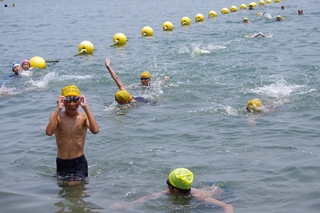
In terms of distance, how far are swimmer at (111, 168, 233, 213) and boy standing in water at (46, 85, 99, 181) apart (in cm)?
96

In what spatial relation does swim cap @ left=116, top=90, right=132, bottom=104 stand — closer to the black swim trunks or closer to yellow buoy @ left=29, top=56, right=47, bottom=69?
the black swim trunks

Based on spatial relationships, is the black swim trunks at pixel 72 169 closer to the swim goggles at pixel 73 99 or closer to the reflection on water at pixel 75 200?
the reflection on water at pixel 75 200

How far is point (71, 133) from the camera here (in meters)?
6.95

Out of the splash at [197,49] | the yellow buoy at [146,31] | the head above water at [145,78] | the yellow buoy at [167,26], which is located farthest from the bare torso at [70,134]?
the yellow buoy at [167,26]

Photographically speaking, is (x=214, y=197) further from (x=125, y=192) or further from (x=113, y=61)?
(x=113, y=61)

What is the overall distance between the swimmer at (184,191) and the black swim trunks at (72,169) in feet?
2.99

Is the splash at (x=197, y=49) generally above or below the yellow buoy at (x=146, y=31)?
below

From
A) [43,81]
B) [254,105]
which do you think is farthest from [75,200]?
[43,81]

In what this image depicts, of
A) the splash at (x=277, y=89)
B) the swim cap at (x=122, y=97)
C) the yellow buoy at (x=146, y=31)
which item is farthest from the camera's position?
the yellow buoy at (x=146, y=31)

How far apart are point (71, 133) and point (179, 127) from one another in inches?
164

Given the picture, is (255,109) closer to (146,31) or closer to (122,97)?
(122,97)

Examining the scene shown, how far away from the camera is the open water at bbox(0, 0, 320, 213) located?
23.3ft

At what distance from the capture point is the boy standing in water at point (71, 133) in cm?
674

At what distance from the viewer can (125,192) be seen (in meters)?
7.32
